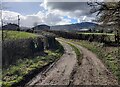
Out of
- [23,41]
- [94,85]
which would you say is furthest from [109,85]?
[23,41]

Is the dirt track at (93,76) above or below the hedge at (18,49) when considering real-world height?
below

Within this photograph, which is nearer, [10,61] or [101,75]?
[101,75]

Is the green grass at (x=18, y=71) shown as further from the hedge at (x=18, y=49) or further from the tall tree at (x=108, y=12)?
the tall tree at (x=108, y=12)

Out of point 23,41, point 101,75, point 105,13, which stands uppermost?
point 105,13

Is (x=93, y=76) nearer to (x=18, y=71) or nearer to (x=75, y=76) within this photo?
(x=75, y=76)

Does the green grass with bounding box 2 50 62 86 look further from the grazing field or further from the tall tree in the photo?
the tall tree

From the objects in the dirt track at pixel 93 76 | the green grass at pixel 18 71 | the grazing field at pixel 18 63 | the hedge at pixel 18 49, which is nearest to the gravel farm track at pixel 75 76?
the dirt track at pixel 93 76

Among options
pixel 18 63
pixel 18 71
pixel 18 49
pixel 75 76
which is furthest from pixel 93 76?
pixel 18 49

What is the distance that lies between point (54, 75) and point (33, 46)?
14.4m

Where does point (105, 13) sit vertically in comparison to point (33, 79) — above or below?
above

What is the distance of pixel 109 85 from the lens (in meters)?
20.7

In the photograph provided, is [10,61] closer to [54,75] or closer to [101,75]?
[54,75]

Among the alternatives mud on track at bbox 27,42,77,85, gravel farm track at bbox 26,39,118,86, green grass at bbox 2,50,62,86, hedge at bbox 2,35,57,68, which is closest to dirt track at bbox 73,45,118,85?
gravel farm track at bbox 26,39,118,86

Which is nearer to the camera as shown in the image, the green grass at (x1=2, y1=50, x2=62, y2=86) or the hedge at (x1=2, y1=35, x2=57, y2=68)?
the green grass at (x1=2, y1=50, x2=62, y2=86)
